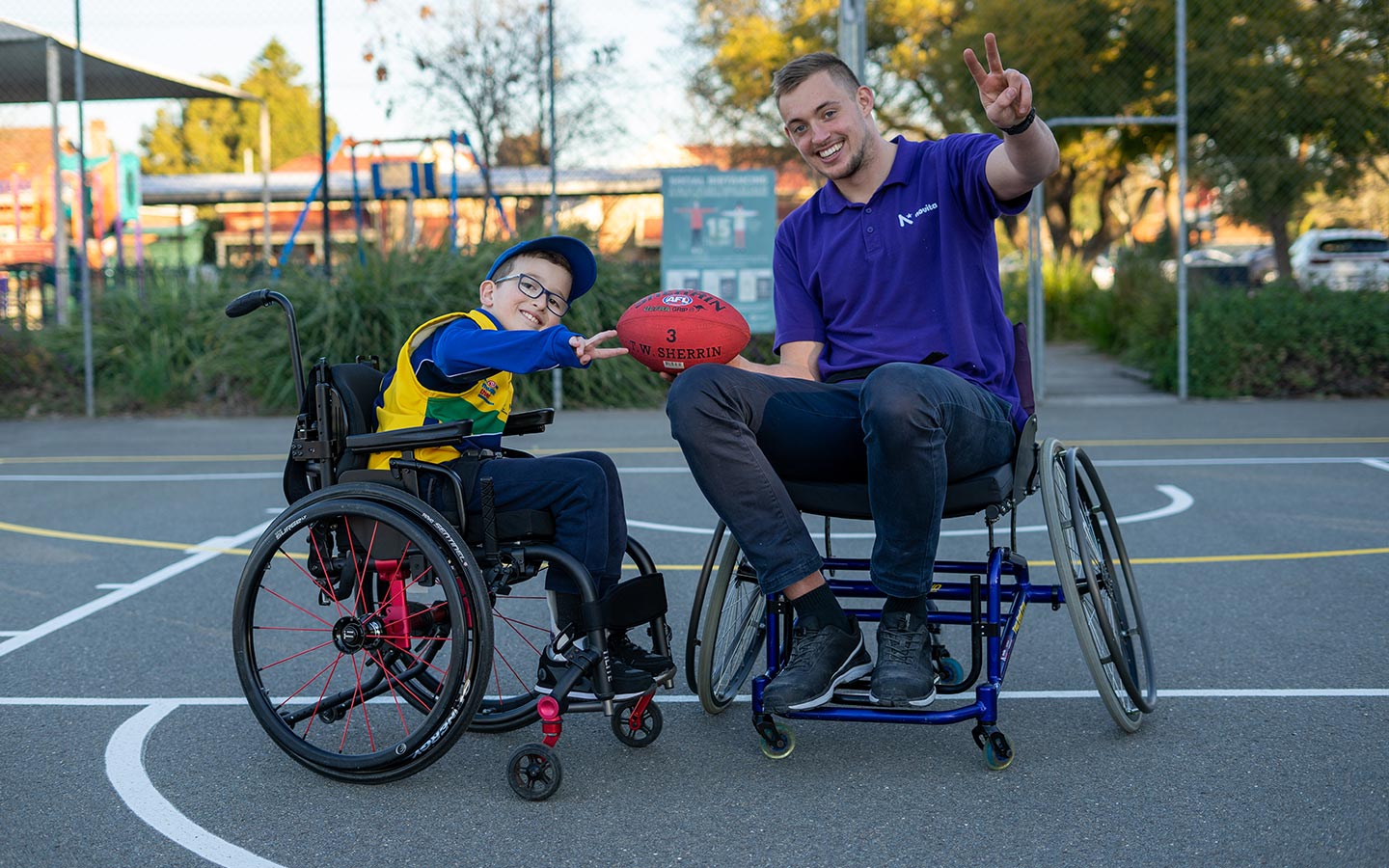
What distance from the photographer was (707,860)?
2947mm

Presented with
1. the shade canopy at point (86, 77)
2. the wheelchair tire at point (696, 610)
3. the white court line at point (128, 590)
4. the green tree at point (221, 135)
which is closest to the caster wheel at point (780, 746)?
the wheelchair tire at point (696, 610)

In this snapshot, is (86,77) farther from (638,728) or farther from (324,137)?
(638,728)

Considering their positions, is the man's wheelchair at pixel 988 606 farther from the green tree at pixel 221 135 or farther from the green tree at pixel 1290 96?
the green tree at pixel 221 135

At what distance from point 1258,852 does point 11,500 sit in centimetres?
773

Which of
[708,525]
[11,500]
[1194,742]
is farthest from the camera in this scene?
[11,500]

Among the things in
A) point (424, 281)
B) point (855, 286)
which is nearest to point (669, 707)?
A: point (855, 286)

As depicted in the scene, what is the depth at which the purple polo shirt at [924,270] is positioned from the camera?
149 inches

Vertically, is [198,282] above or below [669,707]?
above

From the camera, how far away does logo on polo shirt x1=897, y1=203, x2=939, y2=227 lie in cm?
383

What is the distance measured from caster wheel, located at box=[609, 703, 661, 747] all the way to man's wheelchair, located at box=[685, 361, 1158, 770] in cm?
18

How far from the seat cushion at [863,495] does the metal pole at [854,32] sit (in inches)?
383

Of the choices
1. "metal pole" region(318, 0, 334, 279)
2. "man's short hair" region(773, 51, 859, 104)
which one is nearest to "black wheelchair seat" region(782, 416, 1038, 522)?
"man's short hair" region(773, 51, 859, 104)

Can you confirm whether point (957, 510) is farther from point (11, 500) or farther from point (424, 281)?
point (424, 281)

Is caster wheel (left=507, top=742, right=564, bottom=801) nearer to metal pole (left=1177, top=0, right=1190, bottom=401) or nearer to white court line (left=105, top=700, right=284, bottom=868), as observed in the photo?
white court line (left=105, top=700, right=284, bottom=868)
